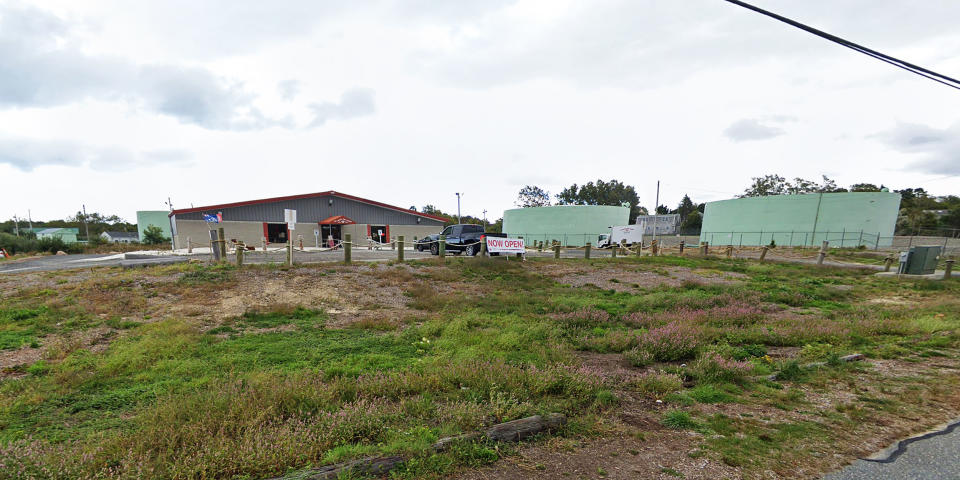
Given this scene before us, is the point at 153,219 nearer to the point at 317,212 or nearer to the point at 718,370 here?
the point at 317,212

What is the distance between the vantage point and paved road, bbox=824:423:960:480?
2.77 m

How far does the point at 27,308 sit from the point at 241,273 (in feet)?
14.0

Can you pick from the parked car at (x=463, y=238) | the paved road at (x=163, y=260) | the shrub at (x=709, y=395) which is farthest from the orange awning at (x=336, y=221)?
the shrub at (x=709, y=395)

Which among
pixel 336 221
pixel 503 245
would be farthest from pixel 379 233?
pixel 503 245

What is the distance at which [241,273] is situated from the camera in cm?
1111

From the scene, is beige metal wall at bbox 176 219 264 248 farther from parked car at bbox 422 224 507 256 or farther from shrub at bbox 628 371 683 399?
shrub at bbox 628 371 683 399

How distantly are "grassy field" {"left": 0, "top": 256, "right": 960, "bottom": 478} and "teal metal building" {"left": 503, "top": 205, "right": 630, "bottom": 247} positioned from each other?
37600 mm

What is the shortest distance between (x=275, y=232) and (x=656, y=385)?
3330 centimetres

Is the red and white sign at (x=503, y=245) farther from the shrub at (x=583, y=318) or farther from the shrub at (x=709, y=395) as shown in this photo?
the shrub at (x=709, y=395)

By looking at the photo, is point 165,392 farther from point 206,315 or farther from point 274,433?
point 206,315

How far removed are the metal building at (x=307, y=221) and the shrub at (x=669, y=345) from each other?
92.0 ft

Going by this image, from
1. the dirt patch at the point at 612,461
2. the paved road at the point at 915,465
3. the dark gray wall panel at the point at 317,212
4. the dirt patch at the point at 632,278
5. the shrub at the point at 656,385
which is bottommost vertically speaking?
the dirt patch at the point at 632,278

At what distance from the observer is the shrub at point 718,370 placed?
15.2 ft

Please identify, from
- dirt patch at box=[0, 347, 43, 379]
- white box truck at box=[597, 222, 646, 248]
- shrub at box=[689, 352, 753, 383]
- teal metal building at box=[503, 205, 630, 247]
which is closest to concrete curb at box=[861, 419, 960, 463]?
shrub at box=[689, 352, 753, 383]
